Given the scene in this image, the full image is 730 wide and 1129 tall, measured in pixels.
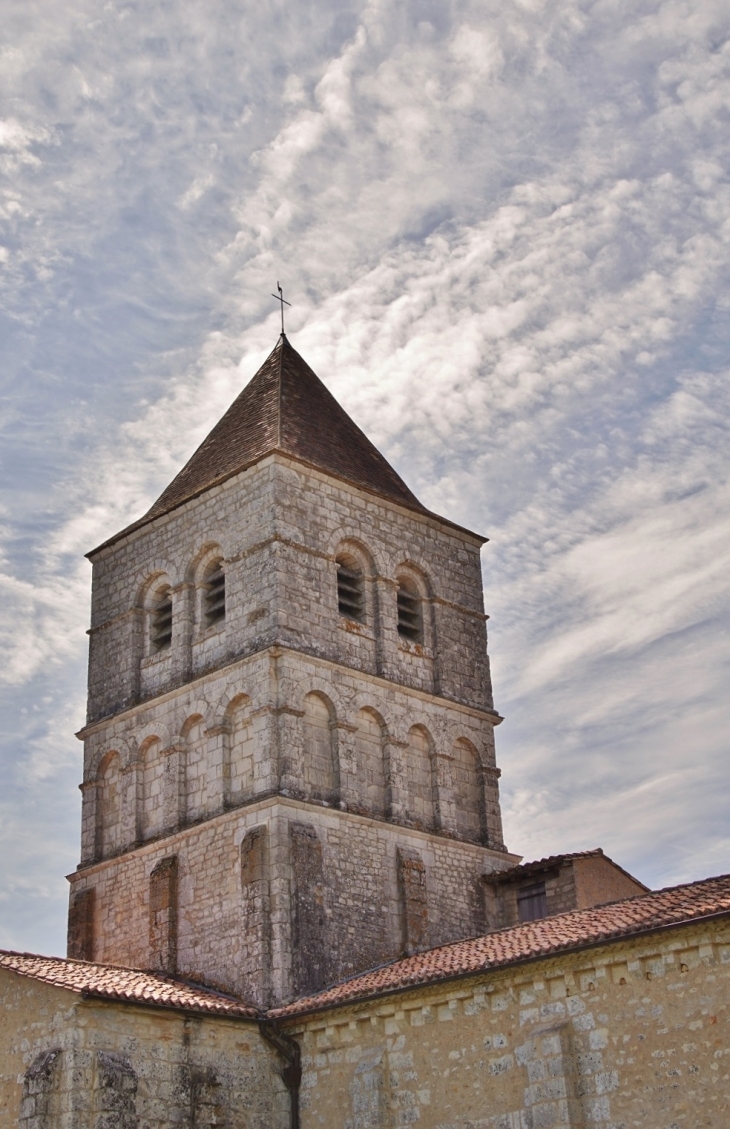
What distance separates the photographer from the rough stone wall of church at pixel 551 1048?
13.5 m

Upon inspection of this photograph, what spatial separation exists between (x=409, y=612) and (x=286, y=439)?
12.2 feet

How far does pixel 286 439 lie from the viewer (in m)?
23.1

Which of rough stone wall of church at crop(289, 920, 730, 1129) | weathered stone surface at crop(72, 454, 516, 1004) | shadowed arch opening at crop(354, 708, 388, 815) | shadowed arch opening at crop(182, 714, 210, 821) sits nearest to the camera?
rough stone wall of church at crop(289, 920, 730, 1129)

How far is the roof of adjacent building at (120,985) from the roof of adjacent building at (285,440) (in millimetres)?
8471

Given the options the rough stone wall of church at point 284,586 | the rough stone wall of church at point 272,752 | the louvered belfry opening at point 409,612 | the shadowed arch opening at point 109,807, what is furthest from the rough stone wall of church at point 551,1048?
the louvered belfry opening at point 409,612

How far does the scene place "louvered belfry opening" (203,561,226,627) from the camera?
22.5m

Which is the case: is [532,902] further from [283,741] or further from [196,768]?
[196,768]

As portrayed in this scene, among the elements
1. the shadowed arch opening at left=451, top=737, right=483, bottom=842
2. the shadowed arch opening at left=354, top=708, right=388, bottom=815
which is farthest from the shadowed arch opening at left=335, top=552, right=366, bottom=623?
the shadowed arch opening at left=451, top=737, right=483, bottom=842

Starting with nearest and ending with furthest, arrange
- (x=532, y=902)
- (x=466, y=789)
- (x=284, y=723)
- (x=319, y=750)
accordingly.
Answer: (x=284, y=723), (x=319, y=750), (x=532, y=902), (x=466, y=789)

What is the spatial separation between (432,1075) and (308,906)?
4094 mm

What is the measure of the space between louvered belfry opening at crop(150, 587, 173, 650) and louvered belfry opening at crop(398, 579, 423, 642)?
4.01 m

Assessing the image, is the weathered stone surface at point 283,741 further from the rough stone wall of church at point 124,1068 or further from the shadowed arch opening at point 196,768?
the rough stone wall of church at point 124,1068

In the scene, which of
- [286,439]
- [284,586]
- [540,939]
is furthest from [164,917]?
[286,439]

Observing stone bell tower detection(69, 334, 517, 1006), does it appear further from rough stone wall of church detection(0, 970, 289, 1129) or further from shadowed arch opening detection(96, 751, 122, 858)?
rough stone wall of church detection(0, 970, 289, 1129)
